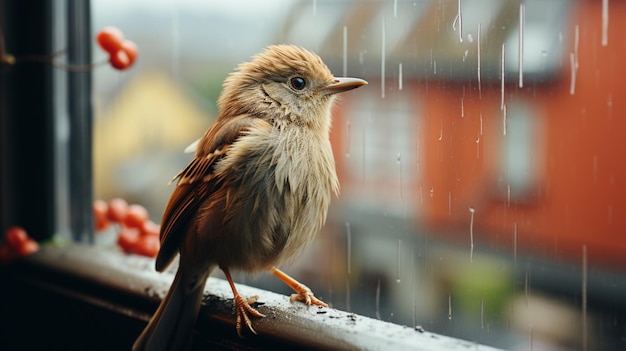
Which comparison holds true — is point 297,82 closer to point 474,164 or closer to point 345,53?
point 345,53

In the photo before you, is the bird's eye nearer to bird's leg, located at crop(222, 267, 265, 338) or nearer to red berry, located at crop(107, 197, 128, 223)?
bird's leg, located at crop(222, 267, 265, 338)

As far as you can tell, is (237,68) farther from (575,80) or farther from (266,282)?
(575,80)

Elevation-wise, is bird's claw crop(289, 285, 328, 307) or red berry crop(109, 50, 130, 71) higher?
red berry crop(109, 50, 130, 71)

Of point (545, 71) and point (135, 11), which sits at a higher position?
point (135, 11)

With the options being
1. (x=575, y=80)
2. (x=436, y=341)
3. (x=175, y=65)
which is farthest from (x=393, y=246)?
(x=175, y=65)

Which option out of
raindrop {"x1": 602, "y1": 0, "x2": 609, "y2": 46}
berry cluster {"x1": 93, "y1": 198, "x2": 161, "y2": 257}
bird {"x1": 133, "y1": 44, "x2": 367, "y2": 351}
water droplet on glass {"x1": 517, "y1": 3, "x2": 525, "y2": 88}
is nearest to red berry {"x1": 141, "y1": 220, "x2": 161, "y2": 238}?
berry cluster {"x1": 93, "y1": 198, "x2": 161, "y2": 257}

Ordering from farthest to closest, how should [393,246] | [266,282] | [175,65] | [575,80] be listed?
1. [175,65]
2. [266,282]
3. [393,246]
4. [575,80]

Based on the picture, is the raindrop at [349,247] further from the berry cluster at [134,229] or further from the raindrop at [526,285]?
Answer: the berry cluster at [134,229]
